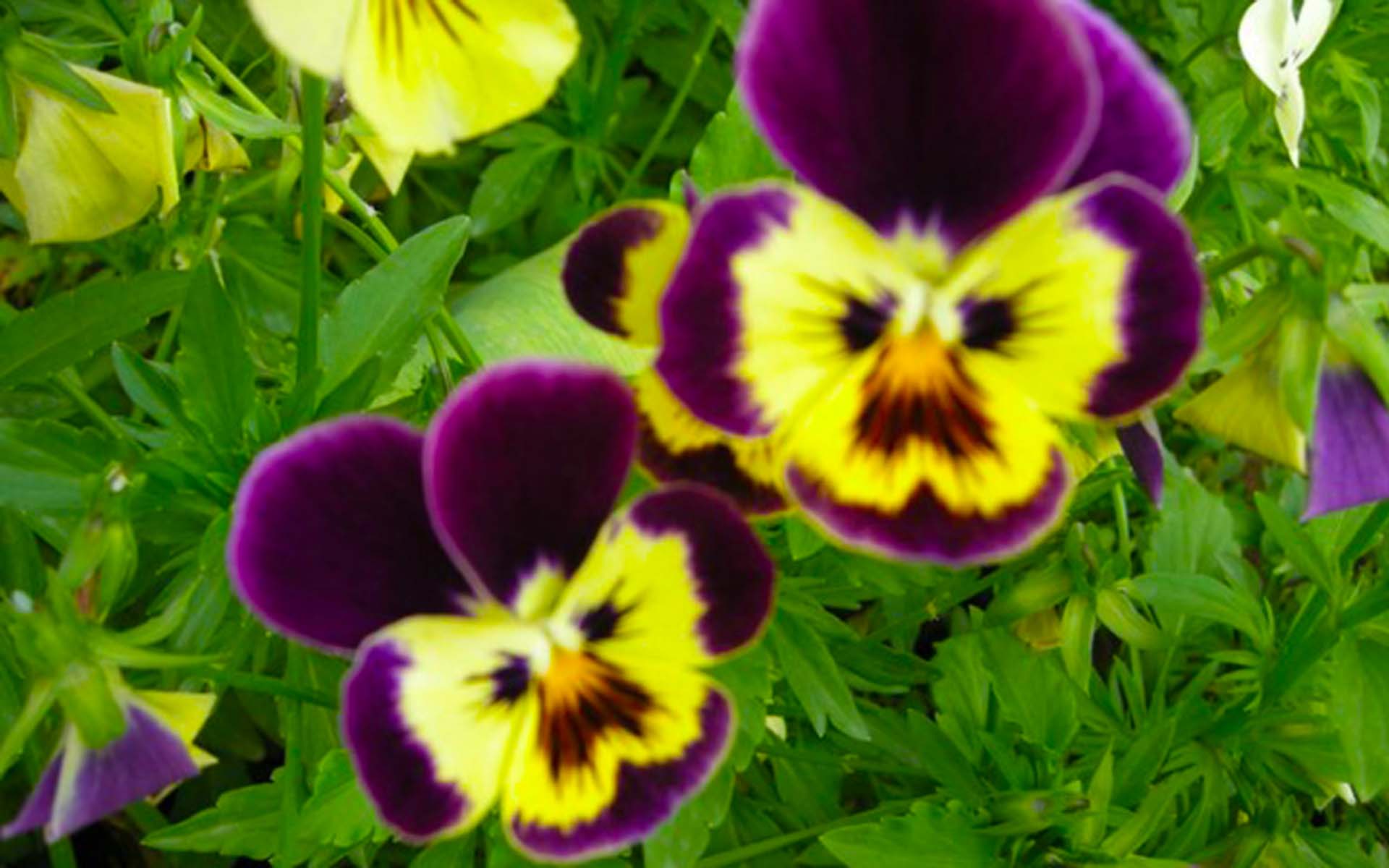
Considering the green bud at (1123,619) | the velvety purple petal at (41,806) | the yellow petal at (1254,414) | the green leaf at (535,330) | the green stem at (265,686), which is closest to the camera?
the velvety purple petal at (41,806)

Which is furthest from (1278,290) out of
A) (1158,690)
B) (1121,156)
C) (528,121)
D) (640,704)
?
(528,121)

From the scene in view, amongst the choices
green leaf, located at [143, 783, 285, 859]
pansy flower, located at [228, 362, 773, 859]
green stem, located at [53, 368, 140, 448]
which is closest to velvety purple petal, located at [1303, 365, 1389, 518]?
pansy flower, located at [228, 362, 773, 859]

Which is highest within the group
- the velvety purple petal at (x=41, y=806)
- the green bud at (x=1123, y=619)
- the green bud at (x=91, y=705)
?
the green bud at (x=91, y=705)

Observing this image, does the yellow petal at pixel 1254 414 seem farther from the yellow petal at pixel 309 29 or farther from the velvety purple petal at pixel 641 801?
the yellow petal at pixel 309 29

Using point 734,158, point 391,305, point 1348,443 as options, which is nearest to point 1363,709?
point 1348,443

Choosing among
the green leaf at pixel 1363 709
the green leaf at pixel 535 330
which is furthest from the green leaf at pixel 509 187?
the green leaf at pixel 1363 709

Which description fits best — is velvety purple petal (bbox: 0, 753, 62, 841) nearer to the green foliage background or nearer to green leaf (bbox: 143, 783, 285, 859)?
the green foliage background

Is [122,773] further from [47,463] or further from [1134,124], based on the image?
[1134,124]
